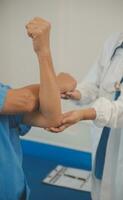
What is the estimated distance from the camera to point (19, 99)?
40.2 inches

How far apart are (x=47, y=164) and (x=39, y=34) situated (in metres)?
1.78

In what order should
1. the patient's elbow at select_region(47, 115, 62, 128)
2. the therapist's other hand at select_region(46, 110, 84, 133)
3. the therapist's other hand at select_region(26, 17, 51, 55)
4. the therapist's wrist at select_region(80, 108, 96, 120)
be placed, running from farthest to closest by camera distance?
the therapist's wrist at select_region(80, 108, 96, 120) → the therapist's other hand at select_region(46, 110, 84, 133) → the patient's elbow at select_region(47, 115, 62, 128) → the therapist's other hand at select_region(26, 17, 51, 55)

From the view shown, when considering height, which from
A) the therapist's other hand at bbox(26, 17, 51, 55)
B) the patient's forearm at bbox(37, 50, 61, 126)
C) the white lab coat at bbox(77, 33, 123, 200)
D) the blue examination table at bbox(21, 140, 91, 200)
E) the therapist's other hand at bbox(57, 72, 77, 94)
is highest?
the therapist's other hand at bbox(26, 17, 51, 55)

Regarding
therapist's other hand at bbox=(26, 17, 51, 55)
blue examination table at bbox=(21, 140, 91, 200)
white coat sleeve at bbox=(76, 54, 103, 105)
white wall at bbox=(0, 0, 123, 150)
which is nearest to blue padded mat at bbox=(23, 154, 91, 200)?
blue examination table at bbox=(21, 140, 91, 200)

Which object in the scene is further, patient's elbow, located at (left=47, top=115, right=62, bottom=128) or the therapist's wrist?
the therapist's wrist

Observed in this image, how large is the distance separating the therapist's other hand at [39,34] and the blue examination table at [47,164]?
4.52ft

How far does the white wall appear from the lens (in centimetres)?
223

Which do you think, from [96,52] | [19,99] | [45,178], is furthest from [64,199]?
[19,99]

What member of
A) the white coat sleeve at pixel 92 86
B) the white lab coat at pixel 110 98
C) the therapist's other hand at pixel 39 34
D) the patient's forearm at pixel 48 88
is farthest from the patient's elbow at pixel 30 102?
the white coat sleeve at pixel 92 86

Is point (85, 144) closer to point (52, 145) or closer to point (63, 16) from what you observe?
point (52, 145)

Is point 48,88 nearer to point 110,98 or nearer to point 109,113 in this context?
point 109,113

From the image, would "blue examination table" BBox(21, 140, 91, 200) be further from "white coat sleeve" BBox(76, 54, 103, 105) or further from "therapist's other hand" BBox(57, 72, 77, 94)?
"therapist's other hand" BBox(57, 72, 77, 94)

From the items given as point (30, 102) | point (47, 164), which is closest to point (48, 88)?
point (30, 102)

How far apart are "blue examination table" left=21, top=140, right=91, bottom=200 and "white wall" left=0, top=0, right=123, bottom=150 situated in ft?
0.22
